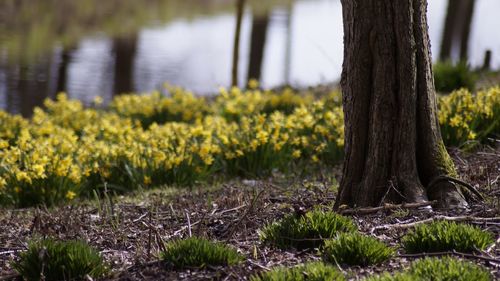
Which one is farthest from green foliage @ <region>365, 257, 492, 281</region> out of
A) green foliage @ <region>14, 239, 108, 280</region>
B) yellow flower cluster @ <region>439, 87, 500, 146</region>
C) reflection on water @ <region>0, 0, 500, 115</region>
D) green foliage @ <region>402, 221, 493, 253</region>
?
reflection on water @ <region>0, 0, 500, 115</region>

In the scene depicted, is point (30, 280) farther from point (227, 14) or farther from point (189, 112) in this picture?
point (227, 14)

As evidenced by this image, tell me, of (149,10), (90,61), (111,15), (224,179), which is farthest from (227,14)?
(224,179)

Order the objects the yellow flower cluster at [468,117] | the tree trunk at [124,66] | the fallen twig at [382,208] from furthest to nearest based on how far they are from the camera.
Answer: the tree trunk at [124,66] → the yellow flower cluster at [468,117] → the fallen twig at [382,208]

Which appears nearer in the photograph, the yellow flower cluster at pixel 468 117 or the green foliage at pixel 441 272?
the green foliage at pixel 441 272

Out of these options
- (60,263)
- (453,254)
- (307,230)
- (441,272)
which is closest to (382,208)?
(307,230)

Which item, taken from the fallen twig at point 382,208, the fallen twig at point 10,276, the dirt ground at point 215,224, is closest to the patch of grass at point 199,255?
the dirt ground at point 215,224

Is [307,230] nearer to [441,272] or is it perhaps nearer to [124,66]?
[441,272]

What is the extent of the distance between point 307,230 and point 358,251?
0.43 metres

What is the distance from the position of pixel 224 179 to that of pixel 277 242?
339cm

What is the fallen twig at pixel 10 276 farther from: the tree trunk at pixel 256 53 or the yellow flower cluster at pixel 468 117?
the tree trunk at pixel 256 53

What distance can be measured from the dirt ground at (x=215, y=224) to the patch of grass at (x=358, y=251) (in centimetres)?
5

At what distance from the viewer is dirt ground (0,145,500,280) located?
4.12 meters

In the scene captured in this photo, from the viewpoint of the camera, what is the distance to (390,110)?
4.99 metres

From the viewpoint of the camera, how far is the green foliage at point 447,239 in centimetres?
420
